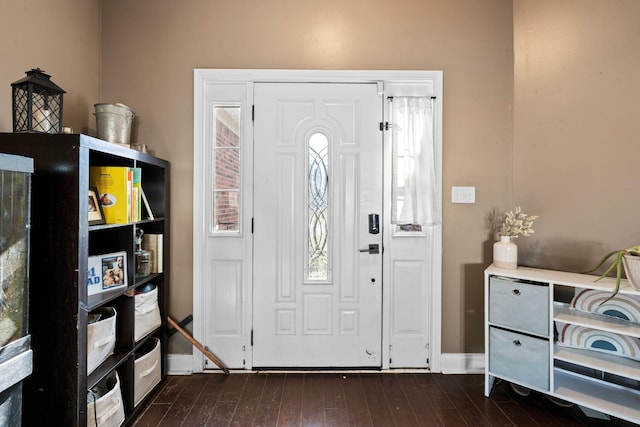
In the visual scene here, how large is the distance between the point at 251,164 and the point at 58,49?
52.2 inches

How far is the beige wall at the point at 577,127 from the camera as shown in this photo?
1946mm

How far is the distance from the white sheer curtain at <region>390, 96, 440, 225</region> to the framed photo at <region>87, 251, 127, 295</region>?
1819mm

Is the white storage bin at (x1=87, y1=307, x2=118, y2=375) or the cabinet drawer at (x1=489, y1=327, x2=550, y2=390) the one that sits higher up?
the white storage bin at (x1=87, y1=307, x2=118, y2=375)

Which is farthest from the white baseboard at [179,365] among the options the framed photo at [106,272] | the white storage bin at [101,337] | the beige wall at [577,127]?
the beige wall at [577,127]

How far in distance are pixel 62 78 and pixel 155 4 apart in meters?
0.88

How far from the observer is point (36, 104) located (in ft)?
5.04

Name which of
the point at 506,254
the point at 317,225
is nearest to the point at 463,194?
the point at 506,254

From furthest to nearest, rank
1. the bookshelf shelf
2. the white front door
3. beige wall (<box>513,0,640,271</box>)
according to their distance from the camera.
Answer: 1. the white front door
2. beige wall (<box>513,0,640,271</box>)
3. the bookshelf shelf

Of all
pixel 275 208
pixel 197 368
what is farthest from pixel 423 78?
pixel 197 368

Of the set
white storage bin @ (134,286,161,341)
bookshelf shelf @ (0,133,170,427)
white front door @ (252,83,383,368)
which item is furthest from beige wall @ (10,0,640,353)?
bookshelf shelf @ (0,133,170,427)

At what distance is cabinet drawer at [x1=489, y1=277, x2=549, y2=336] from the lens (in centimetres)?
186

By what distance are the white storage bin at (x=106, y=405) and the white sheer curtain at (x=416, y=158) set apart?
6.62 feet

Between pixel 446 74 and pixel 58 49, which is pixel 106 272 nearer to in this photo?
pixel 58 49

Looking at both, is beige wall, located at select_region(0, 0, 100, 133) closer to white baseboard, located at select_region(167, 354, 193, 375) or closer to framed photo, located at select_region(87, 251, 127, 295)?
framed photo, located at select_region(87, 251, 127, 295)
